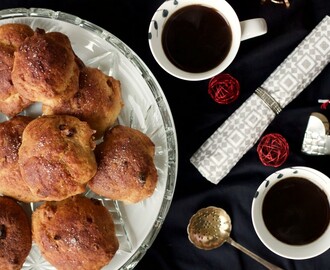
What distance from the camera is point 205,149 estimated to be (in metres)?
1.61

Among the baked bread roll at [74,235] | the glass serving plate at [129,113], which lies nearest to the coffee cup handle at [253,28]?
the glass serving plate at [129,113]

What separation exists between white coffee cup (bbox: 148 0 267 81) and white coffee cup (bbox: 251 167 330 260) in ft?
1.06

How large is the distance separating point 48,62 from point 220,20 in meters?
0.51

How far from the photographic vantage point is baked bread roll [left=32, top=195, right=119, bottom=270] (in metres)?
1.39

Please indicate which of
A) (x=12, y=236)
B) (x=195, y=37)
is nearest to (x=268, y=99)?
(x=195, y=37)

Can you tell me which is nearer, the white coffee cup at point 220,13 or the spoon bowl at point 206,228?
the white coffee cup at point 220,13

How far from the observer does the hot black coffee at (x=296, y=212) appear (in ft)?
5.16

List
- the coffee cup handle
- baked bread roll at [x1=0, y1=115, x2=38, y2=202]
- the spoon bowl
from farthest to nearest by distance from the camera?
the spoon bowl → the coffee cup handle → baked bread roll at [x1=0, y1=115, x2=38, y2=202]

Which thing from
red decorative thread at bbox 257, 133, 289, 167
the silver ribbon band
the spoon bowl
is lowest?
the spoon bowl

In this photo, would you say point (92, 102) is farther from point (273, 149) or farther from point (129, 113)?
point (273, 149)

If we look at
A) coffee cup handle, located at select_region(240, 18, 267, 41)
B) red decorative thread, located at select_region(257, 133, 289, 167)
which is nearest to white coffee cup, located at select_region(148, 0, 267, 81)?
Answer: coffee cup handle, located at select_region(240, 18, 267, 41)

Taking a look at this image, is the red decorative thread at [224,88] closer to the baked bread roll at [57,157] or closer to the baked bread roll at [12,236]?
the baked bread roll at [57,157]

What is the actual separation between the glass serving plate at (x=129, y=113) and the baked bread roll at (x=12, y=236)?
10cm

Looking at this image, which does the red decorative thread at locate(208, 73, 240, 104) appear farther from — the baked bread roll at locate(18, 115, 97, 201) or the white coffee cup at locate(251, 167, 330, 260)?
the baked bread roll at locate(18, 115, 97, 201)
